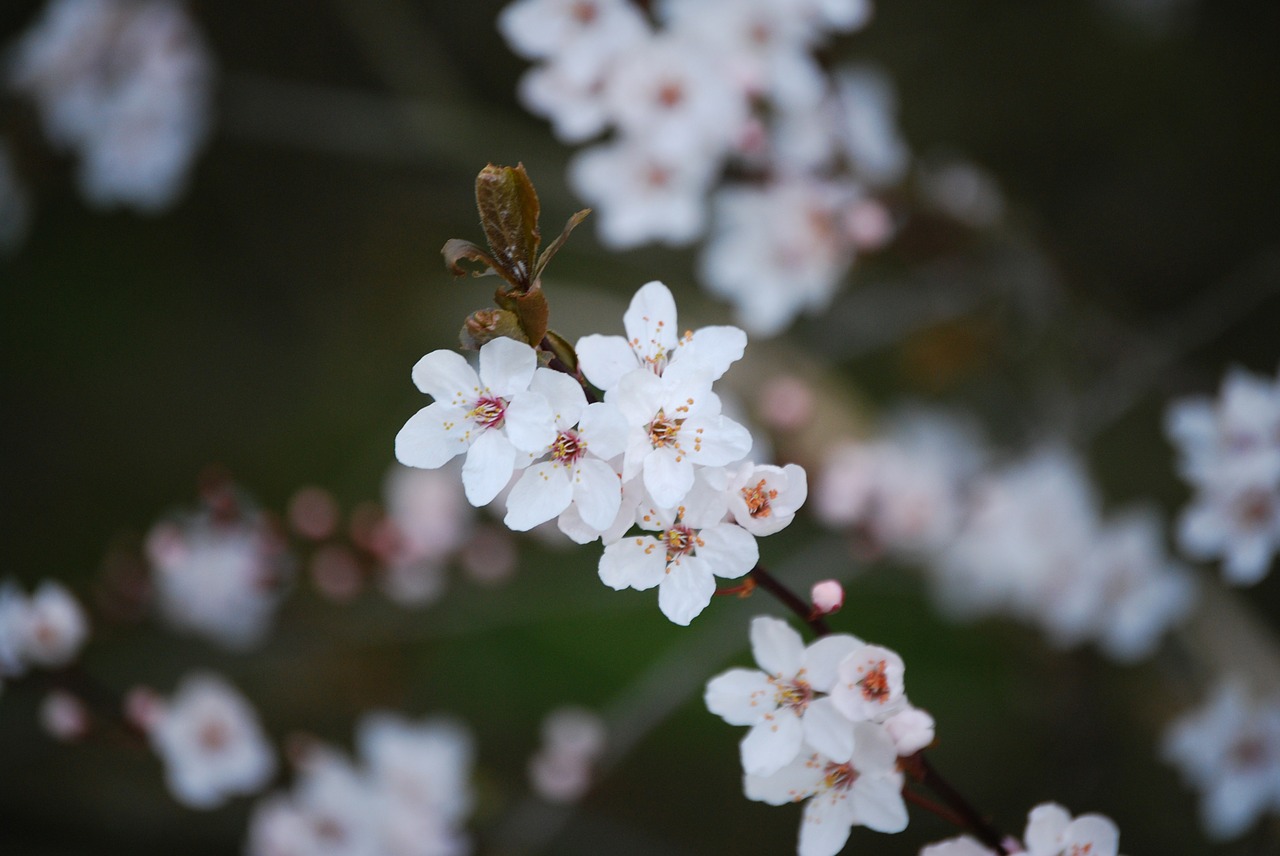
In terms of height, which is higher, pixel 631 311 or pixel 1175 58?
pixel 1175 58

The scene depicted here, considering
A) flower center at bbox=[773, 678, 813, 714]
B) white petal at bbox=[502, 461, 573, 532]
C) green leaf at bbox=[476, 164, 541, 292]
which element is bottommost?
flower center at bbox=[773, 678, 813, 714]

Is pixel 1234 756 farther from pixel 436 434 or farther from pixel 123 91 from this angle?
pixel 123 91

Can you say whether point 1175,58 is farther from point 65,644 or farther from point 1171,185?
point 65,644

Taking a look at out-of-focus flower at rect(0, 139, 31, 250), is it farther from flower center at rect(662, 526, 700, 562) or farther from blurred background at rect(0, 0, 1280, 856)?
flower center at rect(662, 526, 700, 562)

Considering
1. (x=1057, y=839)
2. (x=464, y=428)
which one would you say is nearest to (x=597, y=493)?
(x=464, y=428)

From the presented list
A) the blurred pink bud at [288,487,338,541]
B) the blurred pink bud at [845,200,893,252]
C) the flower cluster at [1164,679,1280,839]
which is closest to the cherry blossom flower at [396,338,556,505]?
the blurred pink bud at [845,200,893,252]

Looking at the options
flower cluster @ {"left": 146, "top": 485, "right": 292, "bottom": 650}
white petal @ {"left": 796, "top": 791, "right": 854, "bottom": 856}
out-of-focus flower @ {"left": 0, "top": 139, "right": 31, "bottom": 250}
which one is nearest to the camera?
white petal @ {"left": 796, "top": 791, "right": 854, "bottom": 856}

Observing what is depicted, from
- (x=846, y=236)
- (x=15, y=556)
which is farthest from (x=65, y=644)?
(x=15, y=556)
